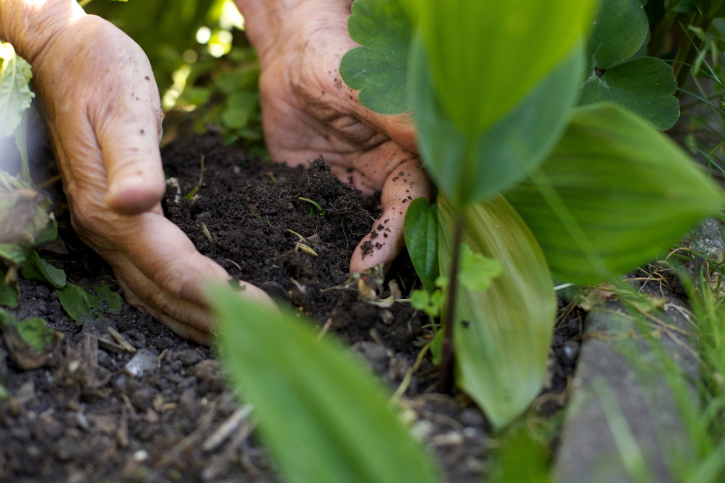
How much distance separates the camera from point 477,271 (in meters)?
0.86

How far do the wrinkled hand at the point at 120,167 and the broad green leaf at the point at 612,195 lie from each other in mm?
603

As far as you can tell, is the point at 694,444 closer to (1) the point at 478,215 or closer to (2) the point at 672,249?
(1) the point at 478,215

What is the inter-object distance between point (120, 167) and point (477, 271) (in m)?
0.72

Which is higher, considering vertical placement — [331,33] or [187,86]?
[331,33]

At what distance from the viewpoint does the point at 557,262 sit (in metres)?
0.95

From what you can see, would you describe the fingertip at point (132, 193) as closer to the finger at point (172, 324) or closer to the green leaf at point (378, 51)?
the finger at point (172, 324)

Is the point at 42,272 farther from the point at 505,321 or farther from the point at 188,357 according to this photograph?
the point at 505,321

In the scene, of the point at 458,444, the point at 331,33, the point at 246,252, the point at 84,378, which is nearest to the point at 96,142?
the point at 246,252

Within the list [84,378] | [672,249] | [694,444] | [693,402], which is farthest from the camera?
[672,249]

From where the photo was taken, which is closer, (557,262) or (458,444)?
(458,444)

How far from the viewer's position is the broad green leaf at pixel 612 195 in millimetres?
738

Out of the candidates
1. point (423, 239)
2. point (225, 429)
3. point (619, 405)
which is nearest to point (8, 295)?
point (225, 429)

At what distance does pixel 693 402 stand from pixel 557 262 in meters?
0.31

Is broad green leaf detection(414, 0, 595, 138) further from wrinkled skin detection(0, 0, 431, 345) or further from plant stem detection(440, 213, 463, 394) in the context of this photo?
wrinkled skin detection(0, 0, 431, 345)
